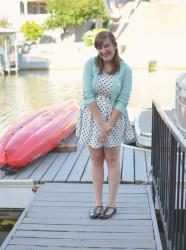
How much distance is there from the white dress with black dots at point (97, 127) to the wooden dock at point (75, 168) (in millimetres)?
1294

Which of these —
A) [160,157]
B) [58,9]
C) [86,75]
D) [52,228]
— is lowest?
[52,228]

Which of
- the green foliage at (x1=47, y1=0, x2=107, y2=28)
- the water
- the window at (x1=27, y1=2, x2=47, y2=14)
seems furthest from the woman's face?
the window at (x1=27, y1=2, x2=47, y2=14)

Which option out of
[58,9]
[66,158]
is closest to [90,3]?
[58,9]

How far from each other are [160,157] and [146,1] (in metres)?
Result: 37.9

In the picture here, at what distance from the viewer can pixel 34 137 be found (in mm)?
5805

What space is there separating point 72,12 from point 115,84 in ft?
104

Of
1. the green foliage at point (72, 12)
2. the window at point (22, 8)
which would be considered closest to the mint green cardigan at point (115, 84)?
the green foliage at point (72, 12)

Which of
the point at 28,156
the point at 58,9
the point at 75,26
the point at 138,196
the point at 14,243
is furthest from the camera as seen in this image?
the point at 75,26

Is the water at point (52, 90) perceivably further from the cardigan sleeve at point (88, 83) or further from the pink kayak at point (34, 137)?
the cardigan sleeve at point (88, 83)

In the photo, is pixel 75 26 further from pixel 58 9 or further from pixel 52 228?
pixel 52 228

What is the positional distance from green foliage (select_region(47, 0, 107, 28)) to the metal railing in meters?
31.2

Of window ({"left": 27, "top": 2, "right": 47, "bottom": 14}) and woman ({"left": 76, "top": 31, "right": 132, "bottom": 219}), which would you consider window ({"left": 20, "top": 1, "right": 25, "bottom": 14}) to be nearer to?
window ({"left": 27, "top": 2, "right": 47, "bottom": 14})

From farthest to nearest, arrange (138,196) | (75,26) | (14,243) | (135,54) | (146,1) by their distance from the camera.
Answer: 1. (146,1)
2. (75,26)
3. (135,54)
4. (138,196)
5. (14,243)

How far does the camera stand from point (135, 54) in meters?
27.4
